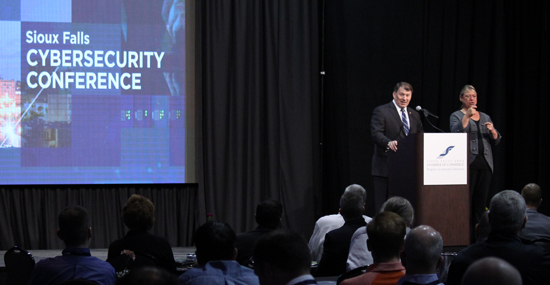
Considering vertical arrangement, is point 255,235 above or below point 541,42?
below

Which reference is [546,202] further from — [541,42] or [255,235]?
[255,235]

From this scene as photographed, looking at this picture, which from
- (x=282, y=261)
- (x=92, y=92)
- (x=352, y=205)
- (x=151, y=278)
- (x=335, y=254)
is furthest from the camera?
(x=92, y=92)

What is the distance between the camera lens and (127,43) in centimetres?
707

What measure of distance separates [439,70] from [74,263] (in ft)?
19.6

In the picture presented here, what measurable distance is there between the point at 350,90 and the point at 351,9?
974 mm

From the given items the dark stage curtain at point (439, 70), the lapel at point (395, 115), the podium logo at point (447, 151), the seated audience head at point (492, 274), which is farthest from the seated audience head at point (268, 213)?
the dark stage curtain at point (439, 70)

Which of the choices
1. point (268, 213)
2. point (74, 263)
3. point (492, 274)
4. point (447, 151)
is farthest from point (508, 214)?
point (447, 151)

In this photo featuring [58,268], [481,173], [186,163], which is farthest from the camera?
[186,163]

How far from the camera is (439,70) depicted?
25.7 feet

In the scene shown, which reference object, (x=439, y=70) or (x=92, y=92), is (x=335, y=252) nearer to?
(x=92, y=92)

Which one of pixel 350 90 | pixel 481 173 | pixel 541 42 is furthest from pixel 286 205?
pixel 541 42

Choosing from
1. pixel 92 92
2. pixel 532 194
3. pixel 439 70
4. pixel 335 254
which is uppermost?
pixel 439 70

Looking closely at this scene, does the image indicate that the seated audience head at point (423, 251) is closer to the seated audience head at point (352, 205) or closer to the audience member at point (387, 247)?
the audience member at point (387, 247)

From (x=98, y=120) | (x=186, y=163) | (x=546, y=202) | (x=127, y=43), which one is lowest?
(x=546, y=202)
